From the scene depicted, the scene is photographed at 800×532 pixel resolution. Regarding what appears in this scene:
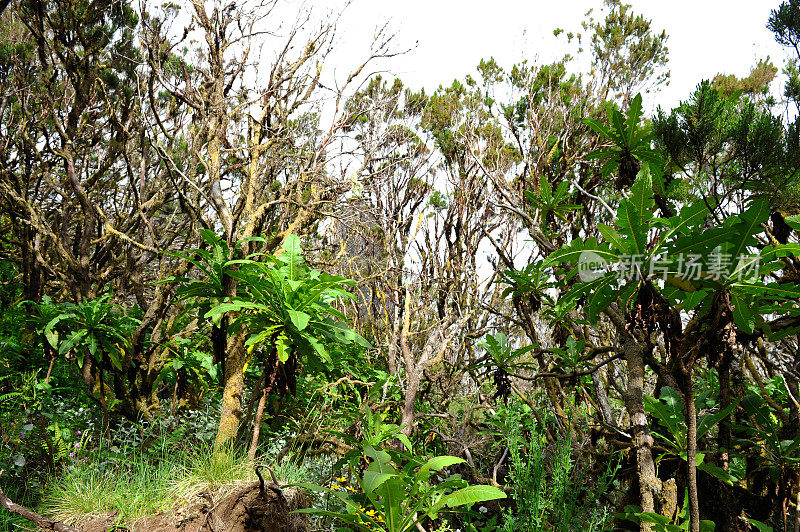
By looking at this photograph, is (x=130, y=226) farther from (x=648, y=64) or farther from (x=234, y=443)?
(x=648, y=64)

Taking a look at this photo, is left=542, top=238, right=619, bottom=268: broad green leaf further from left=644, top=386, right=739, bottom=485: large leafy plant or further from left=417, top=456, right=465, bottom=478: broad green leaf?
left=417, top=456, right=465, bottom=478: broad green leaf

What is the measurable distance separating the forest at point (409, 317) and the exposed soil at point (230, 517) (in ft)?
0.04

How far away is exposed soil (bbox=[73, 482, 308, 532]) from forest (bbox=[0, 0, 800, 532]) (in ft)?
0.04

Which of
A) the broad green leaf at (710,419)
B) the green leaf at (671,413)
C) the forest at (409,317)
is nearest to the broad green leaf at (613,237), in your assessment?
the forest at (409,317)

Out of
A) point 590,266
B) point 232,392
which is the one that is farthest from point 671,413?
point 232,392

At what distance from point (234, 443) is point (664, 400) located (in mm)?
2718

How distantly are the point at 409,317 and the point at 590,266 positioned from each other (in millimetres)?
2411

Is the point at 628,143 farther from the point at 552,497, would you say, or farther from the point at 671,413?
the point at 552,497

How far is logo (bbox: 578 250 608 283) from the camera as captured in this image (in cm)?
178

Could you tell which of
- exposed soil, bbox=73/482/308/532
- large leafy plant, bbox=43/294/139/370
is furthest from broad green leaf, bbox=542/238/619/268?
large leafy plant, bbox=43/294/139/370

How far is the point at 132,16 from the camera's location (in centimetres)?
511

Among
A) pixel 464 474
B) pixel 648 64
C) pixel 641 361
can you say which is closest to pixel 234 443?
pixel 464 474

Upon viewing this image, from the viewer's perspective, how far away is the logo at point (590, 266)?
69.9 inches

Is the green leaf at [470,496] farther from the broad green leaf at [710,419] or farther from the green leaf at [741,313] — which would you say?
the green leaf at [741,313]
